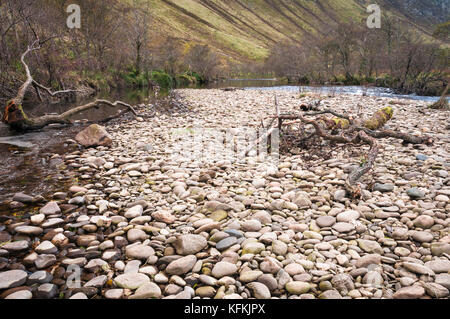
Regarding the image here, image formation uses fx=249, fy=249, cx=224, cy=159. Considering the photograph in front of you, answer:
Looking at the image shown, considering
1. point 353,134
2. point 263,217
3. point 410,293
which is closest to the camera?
→ point 410,293

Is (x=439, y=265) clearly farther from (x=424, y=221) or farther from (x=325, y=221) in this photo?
(x=325, y=221)

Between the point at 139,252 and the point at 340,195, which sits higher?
the point at 340,195

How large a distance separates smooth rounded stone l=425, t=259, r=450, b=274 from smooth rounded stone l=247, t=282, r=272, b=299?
5.31ft

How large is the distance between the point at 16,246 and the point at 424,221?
4838 mm

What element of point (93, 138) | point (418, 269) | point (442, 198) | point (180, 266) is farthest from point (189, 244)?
point (93, 138)

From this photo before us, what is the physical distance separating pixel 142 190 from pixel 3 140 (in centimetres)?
585

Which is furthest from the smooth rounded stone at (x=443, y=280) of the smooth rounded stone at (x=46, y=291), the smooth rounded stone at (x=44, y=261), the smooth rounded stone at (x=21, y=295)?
the smooth rounded stone at (x=44, y=261)

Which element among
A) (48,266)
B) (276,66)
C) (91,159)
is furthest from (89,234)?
(276,66)

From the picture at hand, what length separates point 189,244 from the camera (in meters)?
2.85

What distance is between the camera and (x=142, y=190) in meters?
4.40

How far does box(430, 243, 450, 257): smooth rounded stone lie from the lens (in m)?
2.61
